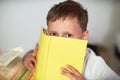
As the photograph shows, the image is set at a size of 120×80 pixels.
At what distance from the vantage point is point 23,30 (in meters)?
1.57

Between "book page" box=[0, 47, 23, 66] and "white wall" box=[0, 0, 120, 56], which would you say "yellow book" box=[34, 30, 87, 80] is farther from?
"white wall" box=[0, 0, 120, 56]

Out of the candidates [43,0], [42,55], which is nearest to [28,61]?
[42,55]

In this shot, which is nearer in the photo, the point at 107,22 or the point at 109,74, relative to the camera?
the point at 109,74

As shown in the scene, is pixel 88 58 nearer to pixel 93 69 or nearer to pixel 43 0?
pixel 93 69

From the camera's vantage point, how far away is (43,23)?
157 centimetres

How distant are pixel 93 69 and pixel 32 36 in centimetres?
88

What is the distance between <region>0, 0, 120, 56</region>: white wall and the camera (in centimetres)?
150

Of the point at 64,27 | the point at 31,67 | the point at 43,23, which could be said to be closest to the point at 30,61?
the point at 31,67

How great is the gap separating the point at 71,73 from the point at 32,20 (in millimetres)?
991

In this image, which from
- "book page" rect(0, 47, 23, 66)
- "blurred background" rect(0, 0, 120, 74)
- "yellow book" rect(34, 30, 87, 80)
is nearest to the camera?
"yellow book" rect(34, 30, 87, 80)

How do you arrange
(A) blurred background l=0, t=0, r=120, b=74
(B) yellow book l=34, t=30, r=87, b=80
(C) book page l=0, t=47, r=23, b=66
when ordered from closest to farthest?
(B) yellow book l=34, t=30, r=87, b=80, (C) book page l=0, t=47, r=23, b=66, (A) blurred background l=0, t=0, r=120, b=74

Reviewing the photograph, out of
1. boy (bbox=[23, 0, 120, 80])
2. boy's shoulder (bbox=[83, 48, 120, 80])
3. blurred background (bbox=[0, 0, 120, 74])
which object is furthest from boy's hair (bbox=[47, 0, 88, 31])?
blurred background (bbox=[0, 0, 120, 74])

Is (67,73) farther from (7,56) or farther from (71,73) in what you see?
(7,56)

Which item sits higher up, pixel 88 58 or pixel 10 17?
pixel 10 17
